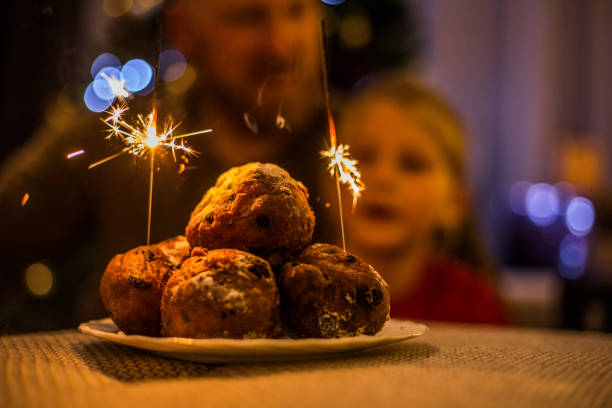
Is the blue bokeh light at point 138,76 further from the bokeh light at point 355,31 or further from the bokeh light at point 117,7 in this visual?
the bokeh light at point 355,31

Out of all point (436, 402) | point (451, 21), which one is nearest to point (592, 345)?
point (436, 402)

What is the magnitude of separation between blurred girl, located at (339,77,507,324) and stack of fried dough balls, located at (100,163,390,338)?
0.34 m

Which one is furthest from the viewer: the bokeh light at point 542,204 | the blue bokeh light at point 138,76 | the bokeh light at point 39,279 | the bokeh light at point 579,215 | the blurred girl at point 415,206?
the bokeh light at point 542,204

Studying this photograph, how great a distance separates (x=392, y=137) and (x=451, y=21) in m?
4.63

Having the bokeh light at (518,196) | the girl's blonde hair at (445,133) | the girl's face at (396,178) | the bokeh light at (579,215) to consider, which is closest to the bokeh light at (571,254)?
the bokeh light at (579,215)

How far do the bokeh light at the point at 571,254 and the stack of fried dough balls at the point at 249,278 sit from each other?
13.6 ft

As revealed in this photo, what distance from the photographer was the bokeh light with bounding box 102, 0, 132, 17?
1938 millimetres

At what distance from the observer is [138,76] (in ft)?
3.01

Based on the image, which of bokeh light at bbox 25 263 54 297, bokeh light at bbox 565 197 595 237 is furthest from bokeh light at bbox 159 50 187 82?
bokeh light at bbox 565 197 595 237

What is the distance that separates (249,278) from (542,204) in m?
4.82

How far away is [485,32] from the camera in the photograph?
538 cm

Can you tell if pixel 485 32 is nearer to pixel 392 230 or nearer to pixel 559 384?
pixel 392 230

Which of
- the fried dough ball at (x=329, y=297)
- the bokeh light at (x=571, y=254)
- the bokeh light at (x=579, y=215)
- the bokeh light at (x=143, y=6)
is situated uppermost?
the bokeh light at (x=143, y=6)

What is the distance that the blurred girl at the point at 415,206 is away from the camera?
122 centimetres
